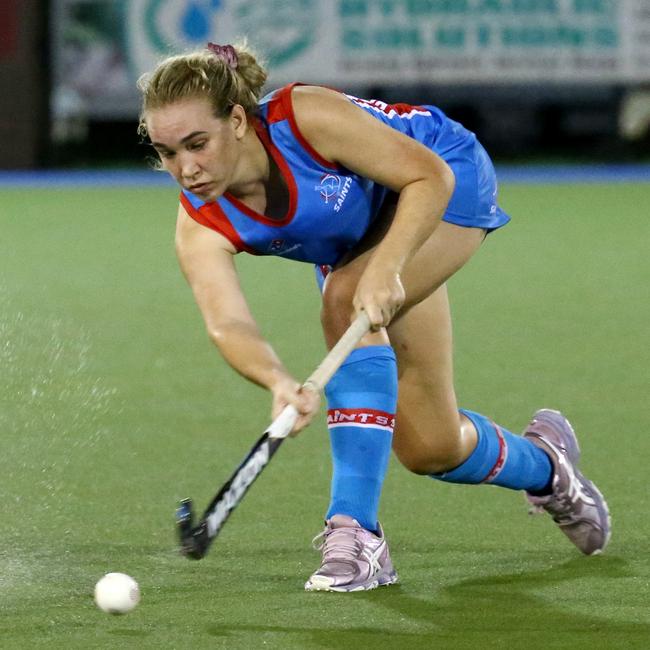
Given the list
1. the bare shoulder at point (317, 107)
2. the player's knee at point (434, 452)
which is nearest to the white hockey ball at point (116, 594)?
the player's knee at point (434, 452)

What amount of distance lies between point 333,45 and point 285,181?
1036cm

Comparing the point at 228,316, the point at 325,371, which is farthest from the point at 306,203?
the point at 325,371

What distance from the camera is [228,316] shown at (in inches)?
129

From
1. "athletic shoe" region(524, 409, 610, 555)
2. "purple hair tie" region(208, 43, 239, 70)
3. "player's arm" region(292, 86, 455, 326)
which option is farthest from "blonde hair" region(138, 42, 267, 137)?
"athletic shoe" region(524, 409, 610, 555)

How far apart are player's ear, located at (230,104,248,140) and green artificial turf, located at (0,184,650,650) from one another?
973 mm

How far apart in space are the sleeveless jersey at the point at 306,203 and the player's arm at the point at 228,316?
43 mm

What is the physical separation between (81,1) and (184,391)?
8.81 metres

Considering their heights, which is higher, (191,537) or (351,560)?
(191,537)

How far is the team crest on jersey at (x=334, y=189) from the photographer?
340 cm

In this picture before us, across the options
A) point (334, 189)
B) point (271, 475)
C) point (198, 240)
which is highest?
point (334, 189)

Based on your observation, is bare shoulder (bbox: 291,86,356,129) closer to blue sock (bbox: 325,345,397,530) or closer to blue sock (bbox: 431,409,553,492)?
blue sock (bbox: 325,345,397,530)

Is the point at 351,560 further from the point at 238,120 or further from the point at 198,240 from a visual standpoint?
the point at 238,120

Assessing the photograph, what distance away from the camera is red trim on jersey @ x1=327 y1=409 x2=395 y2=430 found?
11.4ft

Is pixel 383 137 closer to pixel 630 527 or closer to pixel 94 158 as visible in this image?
pixel 630 527
